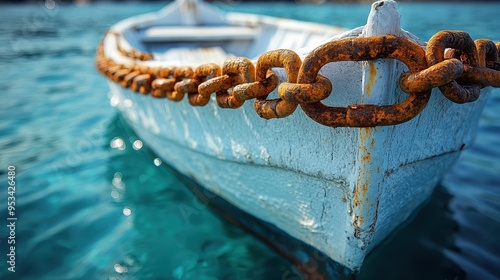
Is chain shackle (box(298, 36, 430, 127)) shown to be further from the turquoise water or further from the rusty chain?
the turquoise water

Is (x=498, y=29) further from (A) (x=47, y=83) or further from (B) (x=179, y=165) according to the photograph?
(A) (x=47, y=83)

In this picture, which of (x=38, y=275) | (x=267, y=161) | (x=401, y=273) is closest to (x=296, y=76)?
(x=267, y=161)

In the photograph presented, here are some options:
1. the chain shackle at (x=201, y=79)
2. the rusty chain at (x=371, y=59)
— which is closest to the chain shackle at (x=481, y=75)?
the rusty chain at (x=371, y=59)

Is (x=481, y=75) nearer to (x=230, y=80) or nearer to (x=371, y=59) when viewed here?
(x=371, y=59)

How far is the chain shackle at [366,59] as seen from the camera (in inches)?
52.3

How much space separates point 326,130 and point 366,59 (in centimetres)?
43

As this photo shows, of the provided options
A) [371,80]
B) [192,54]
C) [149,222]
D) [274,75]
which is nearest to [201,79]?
[274,75]

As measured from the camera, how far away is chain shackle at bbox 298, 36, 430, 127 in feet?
4.36

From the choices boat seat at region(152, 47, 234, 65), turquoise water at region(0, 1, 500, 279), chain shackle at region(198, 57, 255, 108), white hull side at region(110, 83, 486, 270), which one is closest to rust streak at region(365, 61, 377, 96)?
white hull side at region(110, 83, 486, 270)

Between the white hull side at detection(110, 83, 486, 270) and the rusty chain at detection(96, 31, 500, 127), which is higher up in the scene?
the rusty chain at detection(96, 31, 500, 127)

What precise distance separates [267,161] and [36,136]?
3864 millimetres

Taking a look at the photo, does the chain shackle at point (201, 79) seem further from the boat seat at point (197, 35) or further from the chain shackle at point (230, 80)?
the boat seat at point (197, 35)

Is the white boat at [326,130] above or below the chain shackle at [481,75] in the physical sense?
below

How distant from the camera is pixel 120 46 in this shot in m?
4.02
